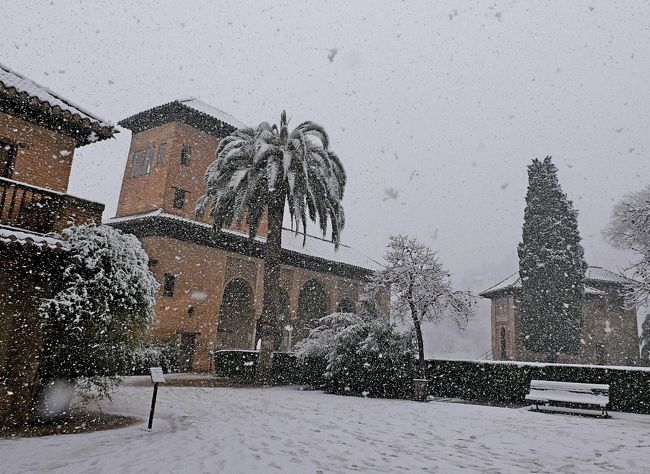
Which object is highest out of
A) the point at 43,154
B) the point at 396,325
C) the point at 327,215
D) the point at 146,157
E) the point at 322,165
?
the point at 146,157

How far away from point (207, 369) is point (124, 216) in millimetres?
11237

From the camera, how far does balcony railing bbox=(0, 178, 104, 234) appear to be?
8219 millimetres

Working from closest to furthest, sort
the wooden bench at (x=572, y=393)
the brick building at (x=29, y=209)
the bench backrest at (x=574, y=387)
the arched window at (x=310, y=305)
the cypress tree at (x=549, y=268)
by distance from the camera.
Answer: the brick building at (x=29, y=209)
the wooden bench at (x=572, y=393)
the bench backrest at (x=574, y=387)
the cypress tree at (x=549, y=268)
the arched window at (x=310, y=305)

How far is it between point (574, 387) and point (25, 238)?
13.8 m

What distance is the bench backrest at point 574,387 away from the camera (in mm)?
12055

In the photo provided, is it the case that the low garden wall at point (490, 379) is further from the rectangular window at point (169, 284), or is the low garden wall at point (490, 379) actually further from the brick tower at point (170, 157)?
the brick tower at point (170, 157)

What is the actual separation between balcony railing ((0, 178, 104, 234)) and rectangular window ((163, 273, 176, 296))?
16.3 metres

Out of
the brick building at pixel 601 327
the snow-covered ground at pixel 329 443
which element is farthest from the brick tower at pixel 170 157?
the brick building at pixel 601 327

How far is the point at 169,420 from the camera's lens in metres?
8.64

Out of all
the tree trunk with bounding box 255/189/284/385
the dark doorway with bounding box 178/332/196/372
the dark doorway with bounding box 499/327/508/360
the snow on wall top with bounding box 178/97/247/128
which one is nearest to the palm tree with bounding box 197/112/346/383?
the tree trunk with bounding box 255/189/284/385

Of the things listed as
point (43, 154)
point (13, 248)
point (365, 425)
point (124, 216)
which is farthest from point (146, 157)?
point (365, 425)

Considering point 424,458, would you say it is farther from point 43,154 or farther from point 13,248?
point 43,154

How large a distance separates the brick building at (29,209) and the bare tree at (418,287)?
11178mm

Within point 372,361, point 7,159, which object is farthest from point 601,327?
point 7,159
